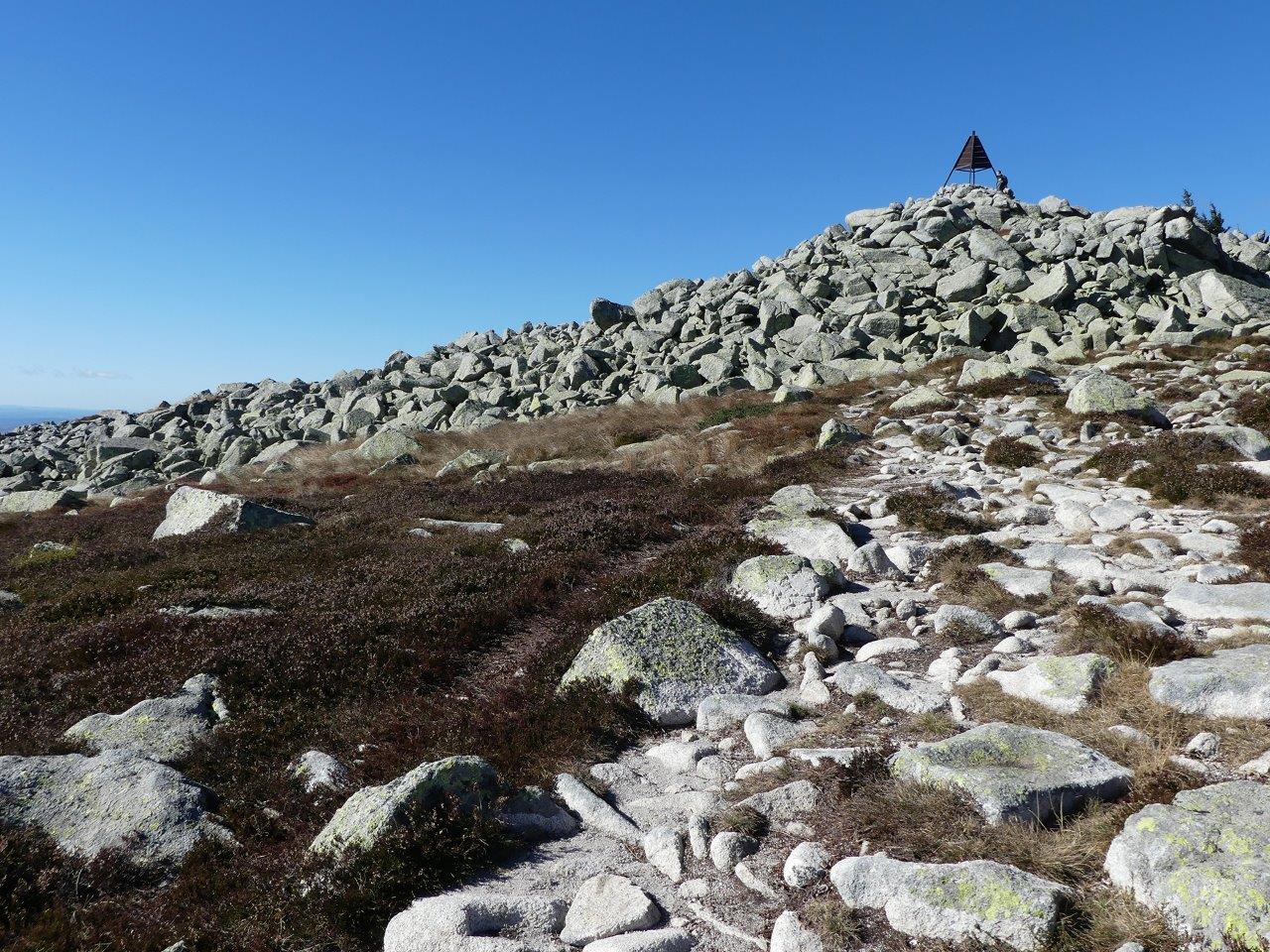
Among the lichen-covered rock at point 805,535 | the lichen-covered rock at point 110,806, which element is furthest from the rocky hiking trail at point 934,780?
the lichen-covered rock at point 110,806

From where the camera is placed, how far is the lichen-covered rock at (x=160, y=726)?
6473mm

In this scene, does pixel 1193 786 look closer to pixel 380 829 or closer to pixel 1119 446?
pixel 380 829

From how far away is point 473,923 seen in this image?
4.09 m

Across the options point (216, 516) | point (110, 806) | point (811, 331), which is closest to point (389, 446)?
point (216, 516)

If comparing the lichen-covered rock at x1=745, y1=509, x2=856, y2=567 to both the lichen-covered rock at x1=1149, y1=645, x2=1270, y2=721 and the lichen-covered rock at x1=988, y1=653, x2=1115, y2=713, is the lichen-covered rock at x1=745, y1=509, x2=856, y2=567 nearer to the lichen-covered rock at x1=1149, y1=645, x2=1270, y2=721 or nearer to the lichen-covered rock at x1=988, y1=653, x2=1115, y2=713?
the lichen-covered rock at x1=988, y1=653, x2=1115, y2=713

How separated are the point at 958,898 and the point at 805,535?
301 inches

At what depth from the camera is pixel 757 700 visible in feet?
22.4

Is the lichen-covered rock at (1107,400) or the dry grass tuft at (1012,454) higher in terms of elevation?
the lichen-covered rock at (1107,400)

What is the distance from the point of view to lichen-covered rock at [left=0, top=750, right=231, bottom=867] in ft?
16.5

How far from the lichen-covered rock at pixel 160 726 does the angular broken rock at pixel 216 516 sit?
9.07m

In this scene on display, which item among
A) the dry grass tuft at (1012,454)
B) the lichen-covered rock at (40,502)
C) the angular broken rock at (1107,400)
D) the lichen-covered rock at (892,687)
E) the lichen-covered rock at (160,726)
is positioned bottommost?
the lichen-covered rock at (40,502)

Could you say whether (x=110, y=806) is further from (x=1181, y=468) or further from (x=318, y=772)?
(x=1181, y=468)

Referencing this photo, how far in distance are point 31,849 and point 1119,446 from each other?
634 inches

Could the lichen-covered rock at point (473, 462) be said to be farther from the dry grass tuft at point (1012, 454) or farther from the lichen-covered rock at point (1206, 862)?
the lichen-covered rock at point (1206, 862)
